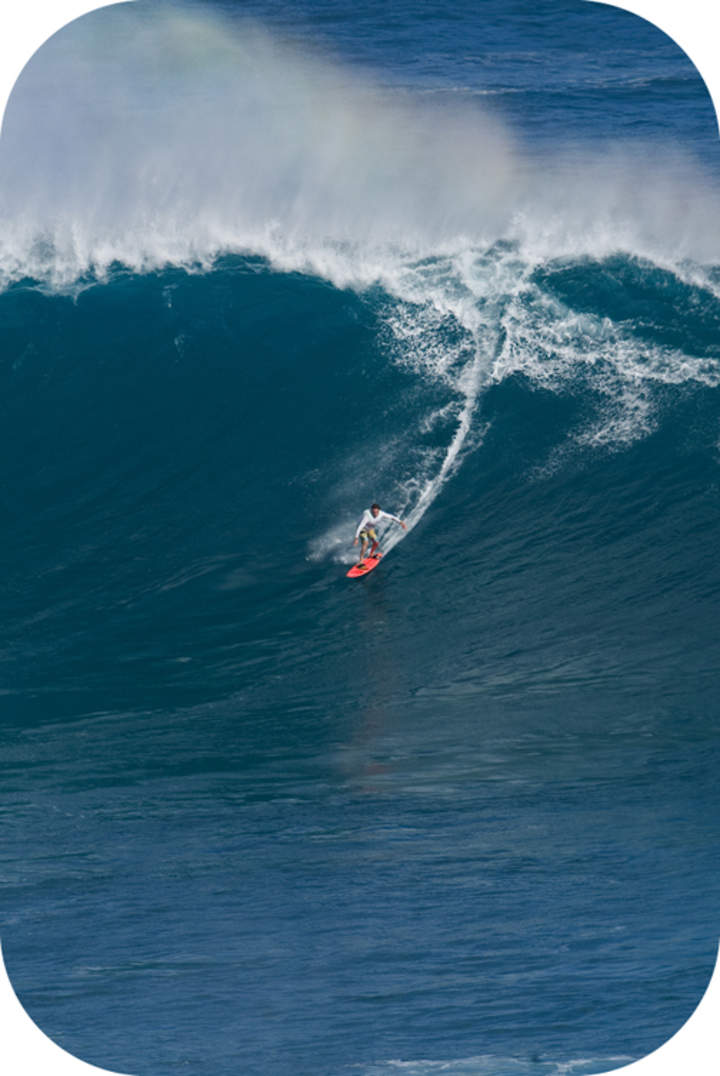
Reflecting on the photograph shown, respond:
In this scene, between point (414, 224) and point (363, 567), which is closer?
point (363, 567)

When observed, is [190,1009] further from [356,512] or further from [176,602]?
[356,512]

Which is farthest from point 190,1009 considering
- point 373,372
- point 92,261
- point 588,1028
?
point 92,261

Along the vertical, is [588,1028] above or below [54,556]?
below

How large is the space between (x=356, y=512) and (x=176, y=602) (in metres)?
2.61

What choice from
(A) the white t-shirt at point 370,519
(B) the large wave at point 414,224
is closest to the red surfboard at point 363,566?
(A) the white t-shirt at point 370,519

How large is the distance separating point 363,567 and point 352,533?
2.08 feet

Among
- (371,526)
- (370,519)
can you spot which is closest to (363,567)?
(371,526)

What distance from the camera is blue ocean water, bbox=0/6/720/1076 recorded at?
1071 centimetres

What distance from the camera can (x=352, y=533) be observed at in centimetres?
1560

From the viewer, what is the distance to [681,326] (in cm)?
1758

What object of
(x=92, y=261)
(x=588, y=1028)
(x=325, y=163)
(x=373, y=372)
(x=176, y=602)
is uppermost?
(x=325, y=163)

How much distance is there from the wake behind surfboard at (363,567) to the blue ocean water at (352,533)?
14cm

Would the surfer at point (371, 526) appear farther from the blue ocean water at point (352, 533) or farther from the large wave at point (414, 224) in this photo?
the large wave at point (414, 224)

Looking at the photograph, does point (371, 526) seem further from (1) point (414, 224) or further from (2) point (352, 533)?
(1) point (414, 224)
